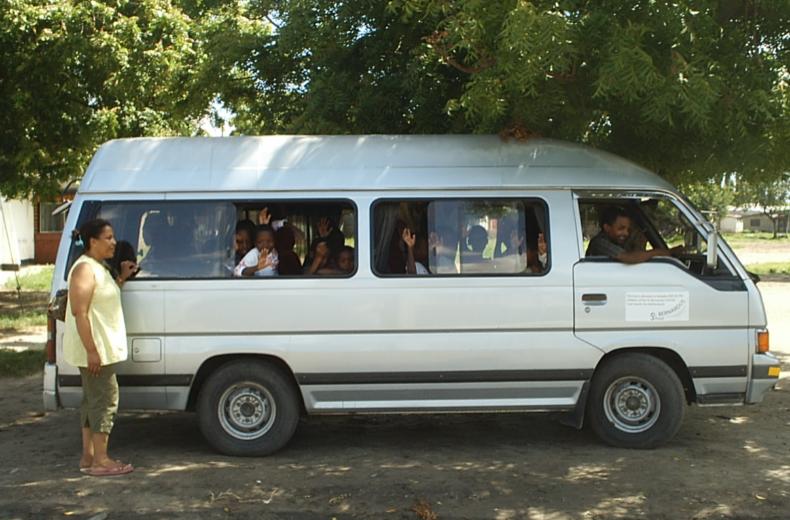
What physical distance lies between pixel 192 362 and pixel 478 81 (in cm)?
313

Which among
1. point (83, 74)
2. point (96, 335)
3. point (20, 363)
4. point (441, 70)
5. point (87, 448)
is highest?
point (83, 74)

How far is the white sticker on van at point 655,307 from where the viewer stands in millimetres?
6453

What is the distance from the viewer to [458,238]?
6523 mm

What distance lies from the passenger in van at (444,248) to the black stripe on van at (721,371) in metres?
1.97

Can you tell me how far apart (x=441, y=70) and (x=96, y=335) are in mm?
4363

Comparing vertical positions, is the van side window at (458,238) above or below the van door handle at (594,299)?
above

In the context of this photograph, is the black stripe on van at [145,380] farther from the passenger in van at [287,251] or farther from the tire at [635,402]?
the tire at [635,402]

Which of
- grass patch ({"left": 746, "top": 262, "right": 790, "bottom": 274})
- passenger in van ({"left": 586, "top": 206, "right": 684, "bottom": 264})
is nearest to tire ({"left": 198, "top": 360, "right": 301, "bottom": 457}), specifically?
passenger in van ({"left": 586, "top": 206, "right": 684, "bottom": 264})

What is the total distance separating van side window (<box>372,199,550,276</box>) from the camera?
6.49m

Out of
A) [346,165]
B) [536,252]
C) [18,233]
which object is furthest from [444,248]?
[18,233]

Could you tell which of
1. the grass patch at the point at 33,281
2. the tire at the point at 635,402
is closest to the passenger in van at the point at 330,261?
the tire at the point at 635,402

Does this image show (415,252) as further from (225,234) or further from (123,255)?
(123,255)

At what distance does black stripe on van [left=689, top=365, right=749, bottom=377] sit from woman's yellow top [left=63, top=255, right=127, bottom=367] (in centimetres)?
420

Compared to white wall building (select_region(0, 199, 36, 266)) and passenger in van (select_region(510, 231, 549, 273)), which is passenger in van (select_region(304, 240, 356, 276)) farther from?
white wall building (select_region(0, 199, 36, 266))
